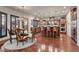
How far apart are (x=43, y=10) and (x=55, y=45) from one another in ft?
3.79

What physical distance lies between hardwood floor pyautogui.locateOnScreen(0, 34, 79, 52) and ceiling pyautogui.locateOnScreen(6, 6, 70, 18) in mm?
723

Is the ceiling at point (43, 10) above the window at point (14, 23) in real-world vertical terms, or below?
above

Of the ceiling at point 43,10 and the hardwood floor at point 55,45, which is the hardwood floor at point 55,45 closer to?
the hardwood floor at point 55,45

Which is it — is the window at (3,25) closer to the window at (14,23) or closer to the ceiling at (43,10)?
the window at (14,23)

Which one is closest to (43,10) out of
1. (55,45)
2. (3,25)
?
(55,45)

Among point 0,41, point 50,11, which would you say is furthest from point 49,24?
point 0,41

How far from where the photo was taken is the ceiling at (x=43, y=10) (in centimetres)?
343

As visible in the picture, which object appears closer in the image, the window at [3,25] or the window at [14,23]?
the window at [3,25]

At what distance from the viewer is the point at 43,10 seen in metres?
3.51

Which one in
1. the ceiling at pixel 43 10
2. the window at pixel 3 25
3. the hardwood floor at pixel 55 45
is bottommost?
the hardwood floor at pixel 55 45

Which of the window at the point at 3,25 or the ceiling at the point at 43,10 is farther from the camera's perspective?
the ceiling at the point at 43,10

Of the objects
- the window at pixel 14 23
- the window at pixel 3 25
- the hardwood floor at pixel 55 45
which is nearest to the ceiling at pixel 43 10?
the window at pixel 14 23

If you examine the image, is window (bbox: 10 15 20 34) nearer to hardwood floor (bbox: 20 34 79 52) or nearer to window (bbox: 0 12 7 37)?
window (bbox: 0 12 7 37)

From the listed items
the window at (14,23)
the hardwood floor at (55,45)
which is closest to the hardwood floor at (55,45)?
the hardwood floor at (55,45)
